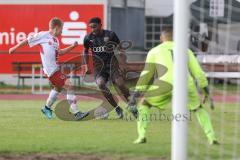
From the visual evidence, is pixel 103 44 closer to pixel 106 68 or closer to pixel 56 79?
pixel 106 68

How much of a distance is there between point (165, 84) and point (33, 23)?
19.0 m

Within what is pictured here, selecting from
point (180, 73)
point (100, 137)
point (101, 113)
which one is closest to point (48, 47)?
point (101, 113)

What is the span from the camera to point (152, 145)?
34.6 feet

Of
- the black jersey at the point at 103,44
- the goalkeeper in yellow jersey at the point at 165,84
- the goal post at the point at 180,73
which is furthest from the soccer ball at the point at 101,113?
the goal post at the point at 180,73

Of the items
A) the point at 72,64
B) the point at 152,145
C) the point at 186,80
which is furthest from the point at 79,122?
the point at 72,64

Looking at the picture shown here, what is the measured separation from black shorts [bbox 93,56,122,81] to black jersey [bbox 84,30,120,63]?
0.06m

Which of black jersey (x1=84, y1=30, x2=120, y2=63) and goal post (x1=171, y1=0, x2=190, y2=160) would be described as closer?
goal post (x1=171, y1=0, x2=190, y2=160)

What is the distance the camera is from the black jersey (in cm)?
1453

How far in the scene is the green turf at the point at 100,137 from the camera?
9.95 meters

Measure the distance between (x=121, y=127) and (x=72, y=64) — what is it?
1157 cm

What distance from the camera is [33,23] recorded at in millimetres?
29406

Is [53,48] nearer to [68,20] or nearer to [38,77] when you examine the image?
[38,77]

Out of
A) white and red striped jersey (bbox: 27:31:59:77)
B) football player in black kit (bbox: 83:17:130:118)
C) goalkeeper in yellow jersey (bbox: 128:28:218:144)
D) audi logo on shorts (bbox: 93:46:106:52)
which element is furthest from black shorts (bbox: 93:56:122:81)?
goalkeeper in yellow jersey (bbox: 128:28:218:144)

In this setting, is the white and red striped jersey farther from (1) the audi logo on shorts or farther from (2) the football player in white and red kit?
(1) the audi logo on shorts
